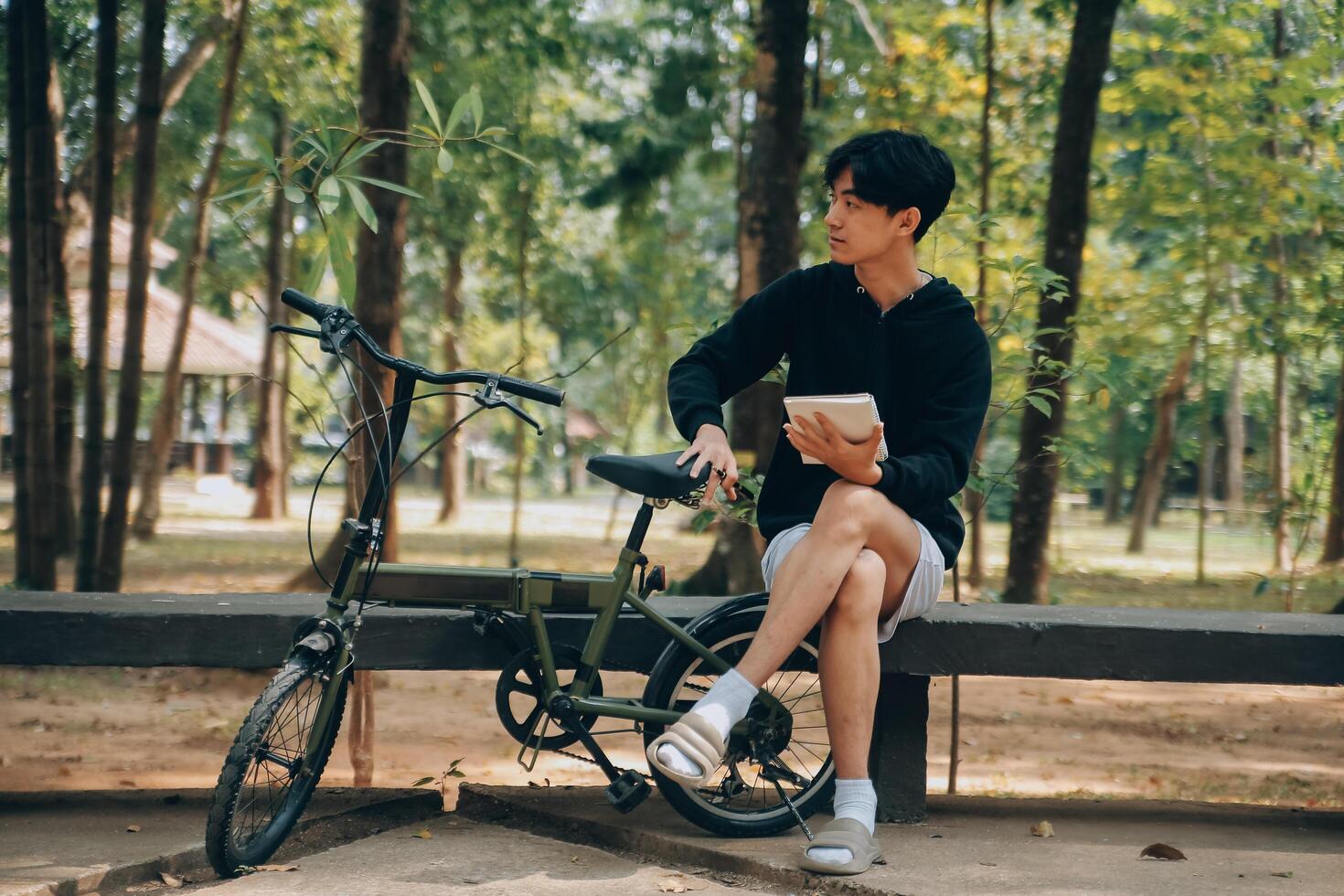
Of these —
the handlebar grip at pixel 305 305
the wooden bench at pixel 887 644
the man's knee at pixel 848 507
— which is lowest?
the wooden bench at pixel 887 644

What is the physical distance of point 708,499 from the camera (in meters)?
3.43

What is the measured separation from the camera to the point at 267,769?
328cm

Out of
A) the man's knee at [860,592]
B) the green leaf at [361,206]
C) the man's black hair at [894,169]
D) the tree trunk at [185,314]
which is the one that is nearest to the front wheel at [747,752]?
the man's knee at [860,592]

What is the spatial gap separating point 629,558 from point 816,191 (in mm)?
13187

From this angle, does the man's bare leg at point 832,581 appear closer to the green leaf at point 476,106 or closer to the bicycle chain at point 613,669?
the bicycle chain at point 613,669

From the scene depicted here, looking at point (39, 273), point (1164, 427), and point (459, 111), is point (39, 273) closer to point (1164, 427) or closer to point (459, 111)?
point (459, 111)

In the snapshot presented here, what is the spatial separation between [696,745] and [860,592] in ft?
1.77

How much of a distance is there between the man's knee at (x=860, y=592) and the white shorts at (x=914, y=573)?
0.18 metres

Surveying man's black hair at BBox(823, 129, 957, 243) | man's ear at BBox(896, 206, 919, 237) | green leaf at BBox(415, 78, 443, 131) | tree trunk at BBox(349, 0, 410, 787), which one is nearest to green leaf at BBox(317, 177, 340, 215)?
green leaf at BBox(415, 78, 443, 131)

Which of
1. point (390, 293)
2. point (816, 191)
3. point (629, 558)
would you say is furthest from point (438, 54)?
point (629, 558)

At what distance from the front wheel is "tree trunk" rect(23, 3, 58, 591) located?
647cm

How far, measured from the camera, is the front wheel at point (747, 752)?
3721 mm

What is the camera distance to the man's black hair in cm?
348

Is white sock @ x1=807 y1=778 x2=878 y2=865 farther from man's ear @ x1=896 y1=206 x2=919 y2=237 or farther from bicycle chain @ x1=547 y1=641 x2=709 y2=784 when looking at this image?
man's ear @ x1=896 y1=206 x2=919 y2=237
